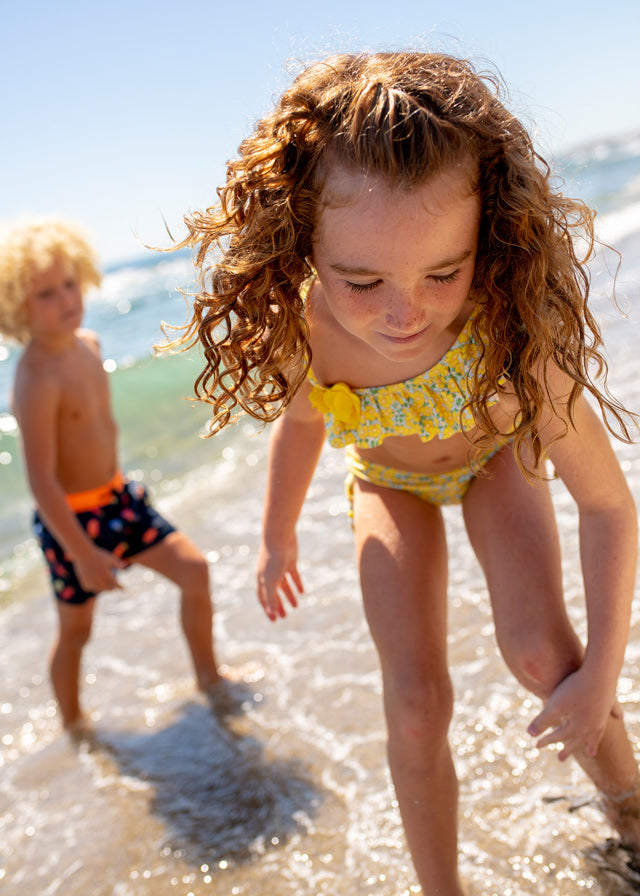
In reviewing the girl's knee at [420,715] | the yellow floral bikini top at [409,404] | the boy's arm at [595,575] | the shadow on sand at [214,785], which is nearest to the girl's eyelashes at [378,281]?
the yellow floral bikini top at [409,404]

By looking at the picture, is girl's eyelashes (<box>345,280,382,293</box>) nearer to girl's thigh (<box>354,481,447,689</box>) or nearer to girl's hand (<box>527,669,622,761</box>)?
girl's thigh (<box>354,481,447,689</box>)

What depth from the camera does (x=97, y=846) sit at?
3068mm

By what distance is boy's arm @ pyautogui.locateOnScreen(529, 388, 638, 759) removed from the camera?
207cm

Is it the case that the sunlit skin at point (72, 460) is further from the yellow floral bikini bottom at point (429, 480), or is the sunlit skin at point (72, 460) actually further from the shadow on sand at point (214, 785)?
the yellow floral bikini bottom at point (429, 480)

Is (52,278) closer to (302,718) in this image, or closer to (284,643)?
(284,643)

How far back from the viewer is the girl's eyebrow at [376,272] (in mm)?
1976

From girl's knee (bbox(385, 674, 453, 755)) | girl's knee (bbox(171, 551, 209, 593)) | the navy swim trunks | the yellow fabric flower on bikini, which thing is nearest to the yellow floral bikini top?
the yellow fabric flower on bikini

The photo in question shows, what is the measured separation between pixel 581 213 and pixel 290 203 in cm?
73

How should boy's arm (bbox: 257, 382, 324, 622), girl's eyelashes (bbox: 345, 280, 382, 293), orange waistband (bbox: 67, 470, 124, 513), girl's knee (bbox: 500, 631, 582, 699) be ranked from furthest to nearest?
1. orange waistband (bbox: 67, 470, 124, 513)
2. boy's arm (bbox: 257, 382, 324, 622)
3. girl's knee (bbox: 500, 631, 582, 699)
4. girl's eyelashes (bbox: 345, 280, 382, 293)

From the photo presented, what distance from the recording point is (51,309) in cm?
424

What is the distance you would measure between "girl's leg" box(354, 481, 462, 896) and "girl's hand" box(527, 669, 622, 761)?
290 mm

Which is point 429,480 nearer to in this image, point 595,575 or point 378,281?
point 595,575

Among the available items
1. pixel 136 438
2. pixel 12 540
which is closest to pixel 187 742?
pixel 12 540

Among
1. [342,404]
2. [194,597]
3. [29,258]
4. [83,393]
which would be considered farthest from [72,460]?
[342,404]
